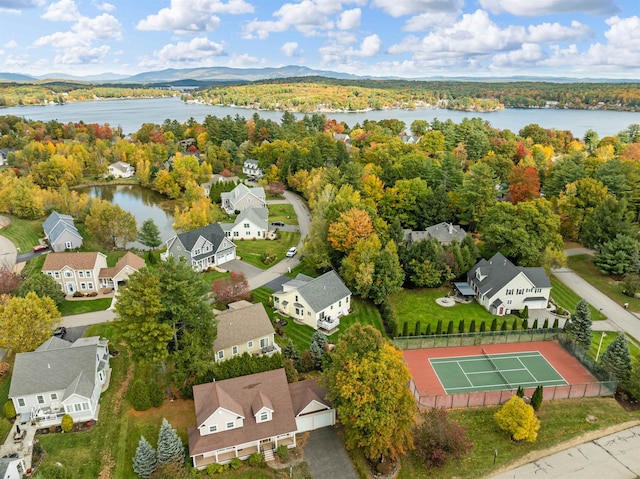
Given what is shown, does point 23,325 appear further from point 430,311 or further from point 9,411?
point 430,311

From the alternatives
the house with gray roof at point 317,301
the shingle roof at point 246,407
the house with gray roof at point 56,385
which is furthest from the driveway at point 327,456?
the house with gray roof at point 56,385

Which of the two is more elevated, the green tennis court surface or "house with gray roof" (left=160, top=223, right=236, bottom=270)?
"house with gray roof" (left=160, top=223, right=236, bottom=270)

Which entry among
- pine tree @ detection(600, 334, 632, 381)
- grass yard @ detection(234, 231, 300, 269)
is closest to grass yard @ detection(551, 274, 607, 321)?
pine tree @ detection(600, 334, 632, 381)

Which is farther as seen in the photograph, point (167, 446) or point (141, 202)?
point (141, 202)

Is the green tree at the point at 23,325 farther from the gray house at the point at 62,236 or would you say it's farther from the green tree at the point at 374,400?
the green tree at the point at 374,400

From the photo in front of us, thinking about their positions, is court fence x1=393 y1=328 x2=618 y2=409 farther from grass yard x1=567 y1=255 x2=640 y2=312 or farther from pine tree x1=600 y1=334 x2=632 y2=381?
→ grass yard x1=567 y1=255 x2=640 y2=312

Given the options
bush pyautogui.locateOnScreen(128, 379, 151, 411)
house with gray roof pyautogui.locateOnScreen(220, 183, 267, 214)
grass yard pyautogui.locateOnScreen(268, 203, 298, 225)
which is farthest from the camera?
house with gray roof pyautogui.locateOnScreen(220, 183, 267, 214)

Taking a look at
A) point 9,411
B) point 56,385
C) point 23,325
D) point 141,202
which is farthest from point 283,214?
point 9,411
